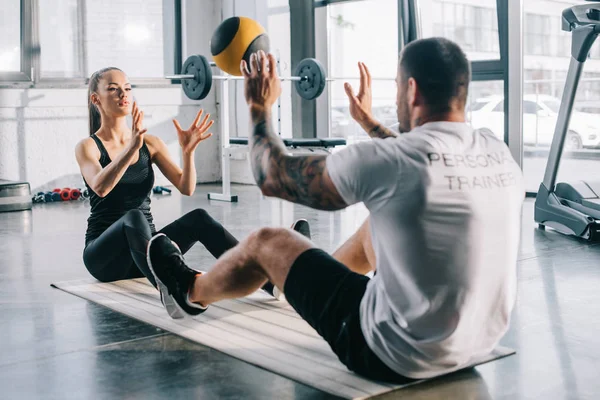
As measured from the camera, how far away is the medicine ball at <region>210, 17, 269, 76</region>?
4.38 metres

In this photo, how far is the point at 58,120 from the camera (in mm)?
6367

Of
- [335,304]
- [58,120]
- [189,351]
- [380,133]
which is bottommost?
[189,351]

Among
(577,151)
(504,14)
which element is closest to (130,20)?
(504,14)

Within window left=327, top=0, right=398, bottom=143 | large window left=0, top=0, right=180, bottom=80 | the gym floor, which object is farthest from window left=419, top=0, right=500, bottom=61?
the gym floor

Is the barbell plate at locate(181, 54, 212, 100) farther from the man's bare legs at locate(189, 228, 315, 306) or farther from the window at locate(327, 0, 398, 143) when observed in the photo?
the man's bare legs at locate(189, 228, 315, 306)

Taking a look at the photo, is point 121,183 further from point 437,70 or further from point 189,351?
point 437,70

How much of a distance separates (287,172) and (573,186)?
310 cm

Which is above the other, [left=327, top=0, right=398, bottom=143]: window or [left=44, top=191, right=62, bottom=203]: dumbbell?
[left=327, top=0, right=398, bottom=143]: window

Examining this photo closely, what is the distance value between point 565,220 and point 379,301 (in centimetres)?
280

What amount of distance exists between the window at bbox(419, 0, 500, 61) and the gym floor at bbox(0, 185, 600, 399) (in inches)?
105

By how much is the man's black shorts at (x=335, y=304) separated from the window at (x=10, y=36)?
198 inches

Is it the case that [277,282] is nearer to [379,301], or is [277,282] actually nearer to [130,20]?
[379,301]

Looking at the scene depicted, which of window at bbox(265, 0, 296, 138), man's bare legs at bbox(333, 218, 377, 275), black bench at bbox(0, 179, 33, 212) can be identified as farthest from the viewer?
window at bbox(265, 0, 296, 138)

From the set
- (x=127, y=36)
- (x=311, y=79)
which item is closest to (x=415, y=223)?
(x=311, y=79)
